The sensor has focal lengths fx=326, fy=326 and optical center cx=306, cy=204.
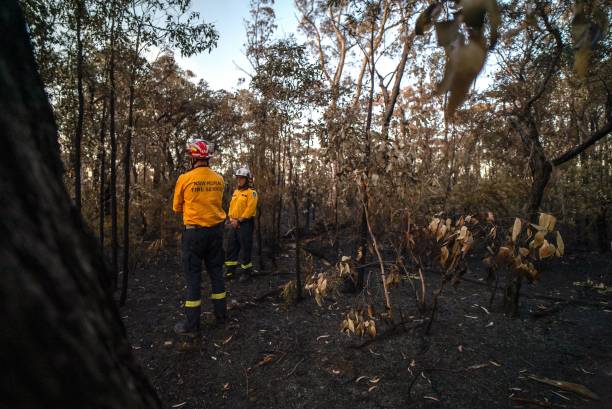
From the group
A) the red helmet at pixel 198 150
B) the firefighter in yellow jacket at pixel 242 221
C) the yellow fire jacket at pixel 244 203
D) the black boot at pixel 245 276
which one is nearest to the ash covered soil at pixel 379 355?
the black boot at pixel 245 276

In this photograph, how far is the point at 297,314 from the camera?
4551 mm

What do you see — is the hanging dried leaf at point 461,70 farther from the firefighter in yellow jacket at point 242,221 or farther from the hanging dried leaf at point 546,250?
the firefighter in yellow jacket at point 242,221

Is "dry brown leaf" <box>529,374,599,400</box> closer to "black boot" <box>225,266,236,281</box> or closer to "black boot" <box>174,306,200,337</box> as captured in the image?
"black boot" <box>174,306,200,337</box>

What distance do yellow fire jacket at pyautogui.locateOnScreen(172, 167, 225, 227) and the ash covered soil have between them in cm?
143

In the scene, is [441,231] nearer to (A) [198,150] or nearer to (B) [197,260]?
(B) [197,260]

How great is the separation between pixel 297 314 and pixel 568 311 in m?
3.82

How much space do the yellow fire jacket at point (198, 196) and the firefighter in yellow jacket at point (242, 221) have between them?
80.7 inches

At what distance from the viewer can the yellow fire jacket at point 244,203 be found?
19.8 feet

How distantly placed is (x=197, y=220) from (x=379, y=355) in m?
2.51

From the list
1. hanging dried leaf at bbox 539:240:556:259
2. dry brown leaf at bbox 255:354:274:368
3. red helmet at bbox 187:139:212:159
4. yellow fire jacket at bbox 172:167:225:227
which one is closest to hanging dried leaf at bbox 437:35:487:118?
hanging dried leaf at bbox 539:240:556:259

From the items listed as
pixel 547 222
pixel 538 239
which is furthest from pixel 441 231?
pixel 547 222

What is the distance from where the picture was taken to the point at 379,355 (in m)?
3.36

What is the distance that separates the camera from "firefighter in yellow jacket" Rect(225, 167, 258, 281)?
604 centimetres

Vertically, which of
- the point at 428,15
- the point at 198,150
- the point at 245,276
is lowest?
the point at 245,276
